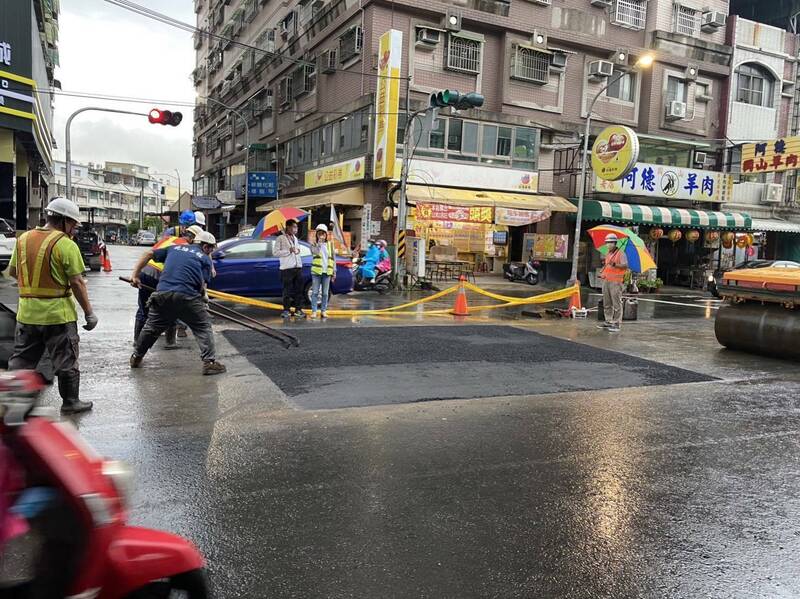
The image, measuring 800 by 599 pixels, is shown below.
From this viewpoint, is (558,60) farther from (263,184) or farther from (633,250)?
(633,250)

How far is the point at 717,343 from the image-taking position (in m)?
11.3

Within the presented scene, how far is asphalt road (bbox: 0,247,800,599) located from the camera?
321 cm

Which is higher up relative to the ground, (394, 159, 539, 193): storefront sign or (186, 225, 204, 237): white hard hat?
(394, 159, 539, 193): storefront sign

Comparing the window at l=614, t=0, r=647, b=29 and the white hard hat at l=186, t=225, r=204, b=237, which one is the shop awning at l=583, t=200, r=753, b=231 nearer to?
the window at l=614, t=0, r=647, b=29

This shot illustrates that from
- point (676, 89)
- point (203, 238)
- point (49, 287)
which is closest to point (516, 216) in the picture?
point (676, 89)

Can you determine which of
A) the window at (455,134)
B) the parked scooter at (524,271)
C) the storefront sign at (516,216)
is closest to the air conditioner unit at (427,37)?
the window at (455,134)

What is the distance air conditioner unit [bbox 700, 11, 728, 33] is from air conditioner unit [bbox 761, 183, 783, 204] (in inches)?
320

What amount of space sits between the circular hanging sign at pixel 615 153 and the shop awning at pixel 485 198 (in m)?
2.88

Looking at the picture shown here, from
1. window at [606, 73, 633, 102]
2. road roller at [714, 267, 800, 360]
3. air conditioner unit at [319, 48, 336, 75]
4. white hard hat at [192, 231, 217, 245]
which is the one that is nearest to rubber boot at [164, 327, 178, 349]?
white hard hat at [192, 231, 217, 245]

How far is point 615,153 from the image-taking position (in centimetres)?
2228

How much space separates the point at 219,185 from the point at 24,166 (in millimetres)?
24098

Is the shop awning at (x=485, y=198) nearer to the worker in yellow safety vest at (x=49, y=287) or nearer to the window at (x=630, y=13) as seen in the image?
the window at (x=630, y=13)

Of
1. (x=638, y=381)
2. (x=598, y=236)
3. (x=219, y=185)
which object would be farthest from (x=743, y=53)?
(x=219, y=185)

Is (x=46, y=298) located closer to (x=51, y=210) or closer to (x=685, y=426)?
(x=51, y=210)
